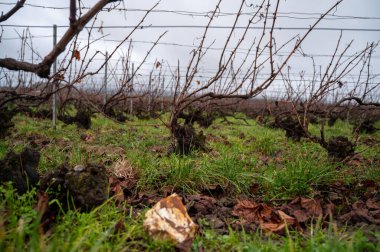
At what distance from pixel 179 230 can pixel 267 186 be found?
4.21 feet

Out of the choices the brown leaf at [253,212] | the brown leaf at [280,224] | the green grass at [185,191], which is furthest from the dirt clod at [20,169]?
the brown leaf at [280,224]

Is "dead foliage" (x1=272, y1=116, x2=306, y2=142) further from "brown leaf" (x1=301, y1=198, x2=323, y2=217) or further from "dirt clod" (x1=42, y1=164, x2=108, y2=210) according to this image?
"dirt clod" (x1=42, y1=164, x2=108, y2=210)

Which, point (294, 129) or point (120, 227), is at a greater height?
point (294, 129)

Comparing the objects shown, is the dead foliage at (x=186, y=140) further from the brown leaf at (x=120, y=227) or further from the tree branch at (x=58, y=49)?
the tree branch at (x=58, y=49)

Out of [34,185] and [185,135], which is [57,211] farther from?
[185,135]

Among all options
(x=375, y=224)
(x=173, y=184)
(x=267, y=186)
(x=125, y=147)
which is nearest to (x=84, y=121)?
(x=125, y=147)

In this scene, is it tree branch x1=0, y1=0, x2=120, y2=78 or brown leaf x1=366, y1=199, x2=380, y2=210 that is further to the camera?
brown leaf x1=366, y1=199, x2=380, y2=210

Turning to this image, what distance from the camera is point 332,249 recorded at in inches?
49.1

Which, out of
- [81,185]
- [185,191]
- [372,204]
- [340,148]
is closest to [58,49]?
[81,185]

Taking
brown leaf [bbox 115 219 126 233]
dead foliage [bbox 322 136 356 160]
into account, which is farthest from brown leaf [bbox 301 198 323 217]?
dead foliage [bbox 322 136 356 160]

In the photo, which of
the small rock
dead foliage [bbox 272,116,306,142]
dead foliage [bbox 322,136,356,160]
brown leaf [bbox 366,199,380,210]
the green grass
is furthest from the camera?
dead foliage [bbox 272,116,306,142]

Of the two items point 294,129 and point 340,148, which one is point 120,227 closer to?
point 340,148

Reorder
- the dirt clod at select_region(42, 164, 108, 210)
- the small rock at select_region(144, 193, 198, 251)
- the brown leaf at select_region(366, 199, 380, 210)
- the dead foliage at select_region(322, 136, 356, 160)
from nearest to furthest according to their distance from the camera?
the small rock at select_region(144, 193, 198, 251), the dirt clod at select_region(42, 164, 108, 210), the brown leaf at select_region(366, 199, 380, 210), the dead foliage at select_region(322, 136, 356, 160)

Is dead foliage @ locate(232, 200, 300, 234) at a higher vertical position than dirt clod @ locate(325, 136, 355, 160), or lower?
lower
